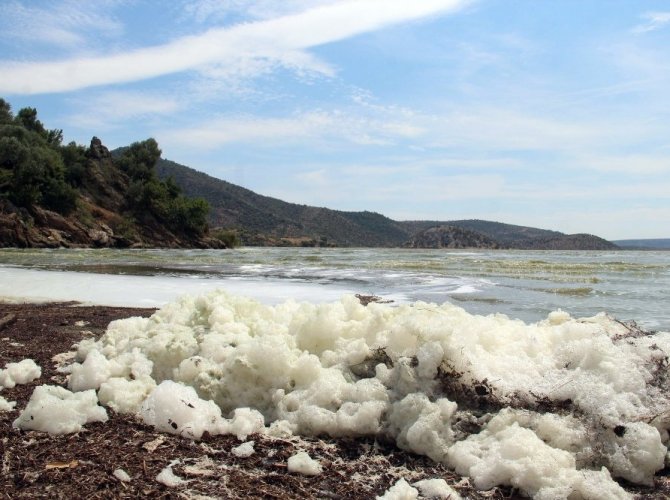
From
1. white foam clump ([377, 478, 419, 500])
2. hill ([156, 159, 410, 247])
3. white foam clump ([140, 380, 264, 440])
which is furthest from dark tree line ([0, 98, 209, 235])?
white foam clump ([377, 478, 419, 500])

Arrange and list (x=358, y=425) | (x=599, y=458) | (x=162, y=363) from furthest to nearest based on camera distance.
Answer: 1. (x=162, y=363)
2. (x=358, y=425)
3. (x=599, y=458)

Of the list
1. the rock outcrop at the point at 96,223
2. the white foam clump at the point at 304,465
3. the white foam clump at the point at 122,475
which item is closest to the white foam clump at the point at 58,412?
the white foam clump at the point at 122,475

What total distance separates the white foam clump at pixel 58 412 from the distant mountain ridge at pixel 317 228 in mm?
86300

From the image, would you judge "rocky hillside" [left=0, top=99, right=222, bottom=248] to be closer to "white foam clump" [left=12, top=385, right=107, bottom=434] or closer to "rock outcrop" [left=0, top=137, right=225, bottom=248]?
"rock outcrop" [left=0, top=137, right=225, bottom=248]

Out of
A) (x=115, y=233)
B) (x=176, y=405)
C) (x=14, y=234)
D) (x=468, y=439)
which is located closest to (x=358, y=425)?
(x=468, y=439)

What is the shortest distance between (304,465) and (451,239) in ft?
325

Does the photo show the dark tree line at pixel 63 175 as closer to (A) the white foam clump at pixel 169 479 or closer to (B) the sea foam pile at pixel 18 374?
(B) the sea foam pile at pixel 18 374

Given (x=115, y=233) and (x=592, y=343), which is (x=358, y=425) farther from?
(x=115, y=233)

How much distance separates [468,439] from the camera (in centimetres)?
327

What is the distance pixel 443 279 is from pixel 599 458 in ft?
49.8

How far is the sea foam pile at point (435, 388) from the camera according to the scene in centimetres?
306

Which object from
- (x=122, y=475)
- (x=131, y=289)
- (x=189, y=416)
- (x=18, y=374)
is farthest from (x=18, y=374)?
(x=131, y=289)

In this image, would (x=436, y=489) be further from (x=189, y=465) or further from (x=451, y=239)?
(x=451, y=239)

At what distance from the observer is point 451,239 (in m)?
99.8
